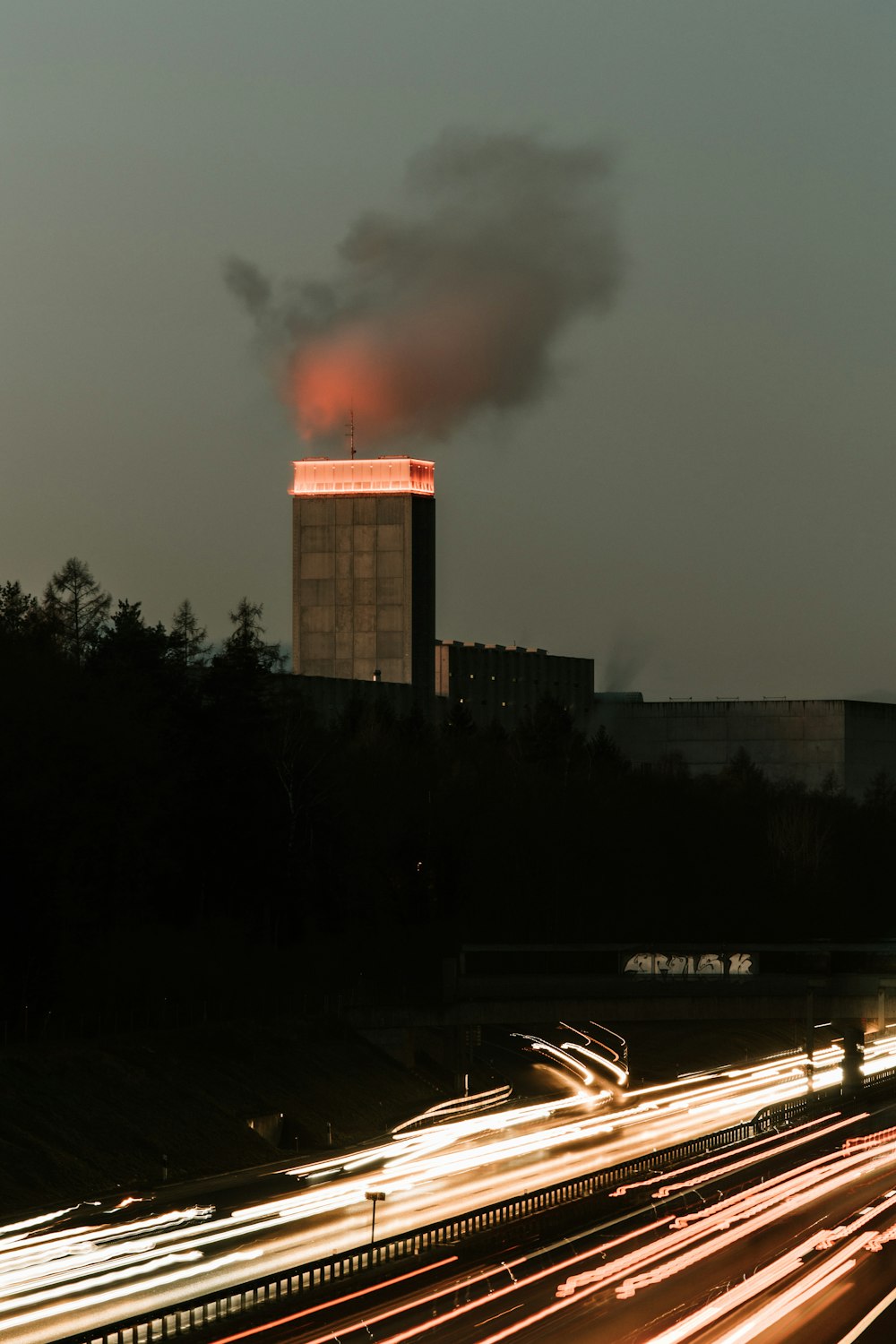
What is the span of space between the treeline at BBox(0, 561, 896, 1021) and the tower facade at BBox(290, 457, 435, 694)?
38.6 ft

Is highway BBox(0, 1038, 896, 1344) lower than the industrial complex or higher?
lower

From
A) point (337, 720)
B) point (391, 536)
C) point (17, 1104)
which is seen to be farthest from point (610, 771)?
point (17, 1104)

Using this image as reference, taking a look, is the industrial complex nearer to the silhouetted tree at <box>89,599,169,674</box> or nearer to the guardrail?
the silhouetted tree at <box>89,599,169,674</box>

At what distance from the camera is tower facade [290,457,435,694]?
17050cm

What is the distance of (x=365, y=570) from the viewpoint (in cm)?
17212

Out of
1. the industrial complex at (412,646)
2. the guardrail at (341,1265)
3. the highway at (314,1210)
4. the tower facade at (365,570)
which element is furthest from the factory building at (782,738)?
the guardrail at (341,1265)

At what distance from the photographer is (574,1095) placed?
7050 centimetres

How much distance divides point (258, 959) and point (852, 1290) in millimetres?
56545

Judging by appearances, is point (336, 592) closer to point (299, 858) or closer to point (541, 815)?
point (541, 815)

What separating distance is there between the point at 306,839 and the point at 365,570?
76.7 meters

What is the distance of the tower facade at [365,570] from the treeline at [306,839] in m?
11.8

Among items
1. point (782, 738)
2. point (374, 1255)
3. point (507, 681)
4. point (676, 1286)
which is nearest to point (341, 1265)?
point (374, 1255)

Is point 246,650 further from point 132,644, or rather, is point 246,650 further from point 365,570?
point 365,570

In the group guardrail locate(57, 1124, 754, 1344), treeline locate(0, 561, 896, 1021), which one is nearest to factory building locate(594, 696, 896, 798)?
treeline locate(0, 561, 896, 1021)
